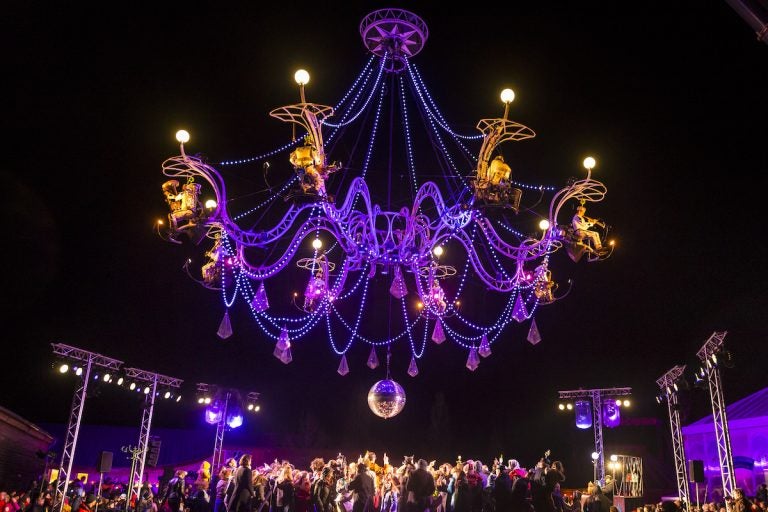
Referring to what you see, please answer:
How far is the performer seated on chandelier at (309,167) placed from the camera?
7.42 meters

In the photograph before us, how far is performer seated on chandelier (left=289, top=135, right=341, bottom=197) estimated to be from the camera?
24.3 ft

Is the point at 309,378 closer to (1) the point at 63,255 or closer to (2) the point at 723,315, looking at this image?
(1) the point at 63,255

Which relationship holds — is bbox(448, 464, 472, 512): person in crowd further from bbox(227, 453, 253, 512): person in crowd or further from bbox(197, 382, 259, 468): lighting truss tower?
bbox(197, 382, 259, 468): lighting truss tower

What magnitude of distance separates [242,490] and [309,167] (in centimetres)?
573

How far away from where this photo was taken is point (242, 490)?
9.77 meters

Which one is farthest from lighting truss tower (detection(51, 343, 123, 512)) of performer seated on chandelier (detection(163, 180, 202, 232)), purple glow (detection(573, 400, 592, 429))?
purple glow (detection(573, 400, 592, 429))

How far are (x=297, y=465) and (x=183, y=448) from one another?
4.53m

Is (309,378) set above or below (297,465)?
above

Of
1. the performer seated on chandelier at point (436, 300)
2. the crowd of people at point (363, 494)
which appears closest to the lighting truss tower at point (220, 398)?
the crowd of people at point (363, 494)

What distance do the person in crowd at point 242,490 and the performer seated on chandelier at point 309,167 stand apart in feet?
16.2

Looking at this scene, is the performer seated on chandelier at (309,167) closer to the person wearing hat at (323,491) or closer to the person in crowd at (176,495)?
the person wearing hat at (323,491)

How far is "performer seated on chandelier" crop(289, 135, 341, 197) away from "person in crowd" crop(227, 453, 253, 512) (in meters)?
4.95

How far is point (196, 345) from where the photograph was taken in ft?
67.9

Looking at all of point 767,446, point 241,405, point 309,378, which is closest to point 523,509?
point 767,446
